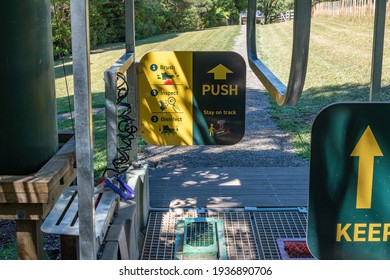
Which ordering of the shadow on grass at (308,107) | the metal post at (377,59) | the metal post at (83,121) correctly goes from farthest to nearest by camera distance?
the shadow on grass at (308,107), the metal post at (377,59), the metal post at (83,121)

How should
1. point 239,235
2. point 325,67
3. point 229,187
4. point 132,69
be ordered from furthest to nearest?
point 325,67 < point 229,187 < point 132,69 < point 239,235

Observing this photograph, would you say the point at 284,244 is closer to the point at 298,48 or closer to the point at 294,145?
the point at 298,48

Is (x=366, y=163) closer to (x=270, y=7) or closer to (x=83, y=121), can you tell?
(x=83, y=121)

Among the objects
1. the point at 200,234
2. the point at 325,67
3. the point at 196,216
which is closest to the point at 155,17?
the point at 325,67

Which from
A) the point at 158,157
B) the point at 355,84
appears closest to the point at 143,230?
the point at 158,157

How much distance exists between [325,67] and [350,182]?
13.3m

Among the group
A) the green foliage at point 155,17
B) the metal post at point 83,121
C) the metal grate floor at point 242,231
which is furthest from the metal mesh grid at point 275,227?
the green foliage at point 155,17

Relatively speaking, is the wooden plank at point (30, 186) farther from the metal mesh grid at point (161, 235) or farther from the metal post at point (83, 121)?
the metal mesh grid at point (161, 235)

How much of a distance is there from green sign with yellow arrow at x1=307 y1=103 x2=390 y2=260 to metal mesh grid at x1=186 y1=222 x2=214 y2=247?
2688 mm

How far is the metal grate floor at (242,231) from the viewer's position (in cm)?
416

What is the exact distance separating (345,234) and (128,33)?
351 cm

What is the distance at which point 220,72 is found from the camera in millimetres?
4840

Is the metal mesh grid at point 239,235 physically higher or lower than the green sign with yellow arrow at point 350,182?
lower

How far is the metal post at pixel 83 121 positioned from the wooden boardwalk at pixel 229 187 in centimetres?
277
